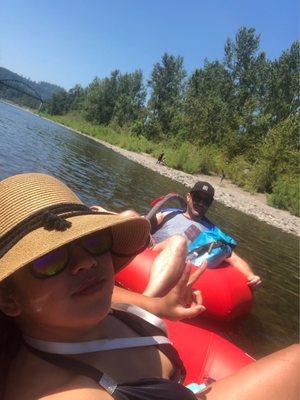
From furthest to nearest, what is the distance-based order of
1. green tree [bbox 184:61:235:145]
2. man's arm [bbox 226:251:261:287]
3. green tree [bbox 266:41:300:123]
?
green tree [bbox 266:41:300:123], green tree [bbox 184:61:235:145], man's arm [bbox 226:251:261:287]

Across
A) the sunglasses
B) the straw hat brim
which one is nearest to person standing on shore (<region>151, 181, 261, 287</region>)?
the straw hat brim

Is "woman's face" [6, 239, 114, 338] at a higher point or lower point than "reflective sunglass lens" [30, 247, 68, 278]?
lower

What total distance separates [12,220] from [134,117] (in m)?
63.8

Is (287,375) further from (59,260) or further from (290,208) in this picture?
(290,208)

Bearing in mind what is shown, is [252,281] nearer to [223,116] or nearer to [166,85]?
[223,116]

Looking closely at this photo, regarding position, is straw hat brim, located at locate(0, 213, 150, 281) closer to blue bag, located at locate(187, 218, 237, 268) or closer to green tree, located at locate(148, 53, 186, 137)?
blue bag, located at locate(187, 218, 237, 268)

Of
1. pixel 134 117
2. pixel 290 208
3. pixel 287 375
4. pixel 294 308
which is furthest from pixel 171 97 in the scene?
pixel 287 375

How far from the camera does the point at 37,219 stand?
1.41 metres

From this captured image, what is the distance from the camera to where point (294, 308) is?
6719 mm

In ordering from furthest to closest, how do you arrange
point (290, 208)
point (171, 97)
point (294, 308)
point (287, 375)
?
1. point (171, 97)
2. point (290, 208)
3. point (294, 308)
4. point (287, 375)

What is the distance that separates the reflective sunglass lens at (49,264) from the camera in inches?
54.4

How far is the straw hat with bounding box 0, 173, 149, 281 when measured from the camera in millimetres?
1328

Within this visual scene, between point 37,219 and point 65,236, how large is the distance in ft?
0.38

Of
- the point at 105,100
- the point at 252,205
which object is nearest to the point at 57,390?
the point at 252,205
